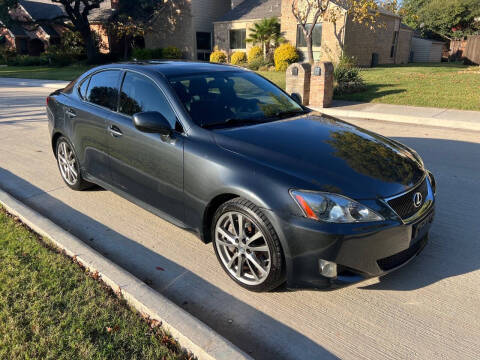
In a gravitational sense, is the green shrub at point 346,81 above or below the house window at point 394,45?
below

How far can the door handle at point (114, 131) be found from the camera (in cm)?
410

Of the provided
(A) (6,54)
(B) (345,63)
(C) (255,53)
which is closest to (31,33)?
(A) (6,54)

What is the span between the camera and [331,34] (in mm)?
25438

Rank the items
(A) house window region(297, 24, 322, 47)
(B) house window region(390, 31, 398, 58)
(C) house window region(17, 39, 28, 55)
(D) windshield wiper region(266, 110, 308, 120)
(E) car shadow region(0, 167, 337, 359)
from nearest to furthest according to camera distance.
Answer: (E) car shadow region(0, 167, 337, 359), (D) windshield wiper region(266, 110, 308, 120), (A) house window region(297, 24, 322, 47), (B) house window region(390, 31, 398, 58), (C) house window region(17, 39, 28, 55)

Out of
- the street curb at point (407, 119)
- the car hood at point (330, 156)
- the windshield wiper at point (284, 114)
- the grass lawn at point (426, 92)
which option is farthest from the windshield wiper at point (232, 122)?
the grass lawn at point (426, 92)

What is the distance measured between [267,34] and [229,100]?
25901mm

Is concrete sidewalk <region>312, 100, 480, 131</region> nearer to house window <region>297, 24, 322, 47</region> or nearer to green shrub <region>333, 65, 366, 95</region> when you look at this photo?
green shrub <region>333, 65, 366, 95</region>

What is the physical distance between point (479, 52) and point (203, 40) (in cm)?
2124

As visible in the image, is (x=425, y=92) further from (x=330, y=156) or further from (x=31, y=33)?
(x=31, y=33)

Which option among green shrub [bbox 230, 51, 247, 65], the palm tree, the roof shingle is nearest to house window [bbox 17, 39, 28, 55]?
the roof shingle

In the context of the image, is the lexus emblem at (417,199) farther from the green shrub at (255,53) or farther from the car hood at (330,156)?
the green shrub at (255,53)

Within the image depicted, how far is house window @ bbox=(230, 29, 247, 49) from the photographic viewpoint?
3092 centimetres

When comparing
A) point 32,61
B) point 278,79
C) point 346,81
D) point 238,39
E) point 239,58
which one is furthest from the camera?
point 32,61

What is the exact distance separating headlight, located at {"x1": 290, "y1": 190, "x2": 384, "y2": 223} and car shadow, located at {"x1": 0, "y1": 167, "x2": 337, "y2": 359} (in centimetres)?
83
